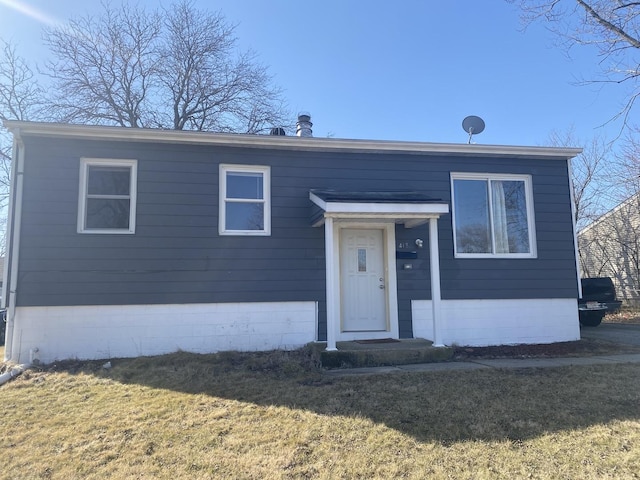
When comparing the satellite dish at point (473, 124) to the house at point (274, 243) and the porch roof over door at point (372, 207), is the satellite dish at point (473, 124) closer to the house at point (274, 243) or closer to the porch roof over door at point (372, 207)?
the house at point (274, 243)

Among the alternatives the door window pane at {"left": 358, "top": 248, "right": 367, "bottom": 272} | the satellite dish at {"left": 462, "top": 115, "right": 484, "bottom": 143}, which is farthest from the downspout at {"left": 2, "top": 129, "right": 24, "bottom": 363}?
the satellite dish at {"left": 462, "top": 115, "right": 484, "bottom": 143}

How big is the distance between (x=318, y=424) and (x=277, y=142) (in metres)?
4.99

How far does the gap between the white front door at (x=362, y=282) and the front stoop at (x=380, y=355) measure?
2.99 ft

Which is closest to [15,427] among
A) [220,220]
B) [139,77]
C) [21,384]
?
[21,384]

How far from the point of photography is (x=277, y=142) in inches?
294

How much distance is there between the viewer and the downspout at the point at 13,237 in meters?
6.58

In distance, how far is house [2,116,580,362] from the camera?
22.3ft

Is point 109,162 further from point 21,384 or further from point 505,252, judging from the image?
point 505,252

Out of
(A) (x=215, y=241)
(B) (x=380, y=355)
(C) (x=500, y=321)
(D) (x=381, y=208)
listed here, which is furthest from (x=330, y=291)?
(C) (x=500, y=321)

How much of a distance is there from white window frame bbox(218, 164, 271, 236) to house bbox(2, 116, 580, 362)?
0.02m

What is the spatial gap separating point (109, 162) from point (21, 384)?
3.57m

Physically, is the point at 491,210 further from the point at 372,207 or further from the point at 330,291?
the point at 330,291

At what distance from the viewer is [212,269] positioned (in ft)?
23.5

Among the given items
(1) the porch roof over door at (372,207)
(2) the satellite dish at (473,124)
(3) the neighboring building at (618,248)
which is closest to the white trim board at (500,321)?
(1) the porch roof over door at (372,207)
